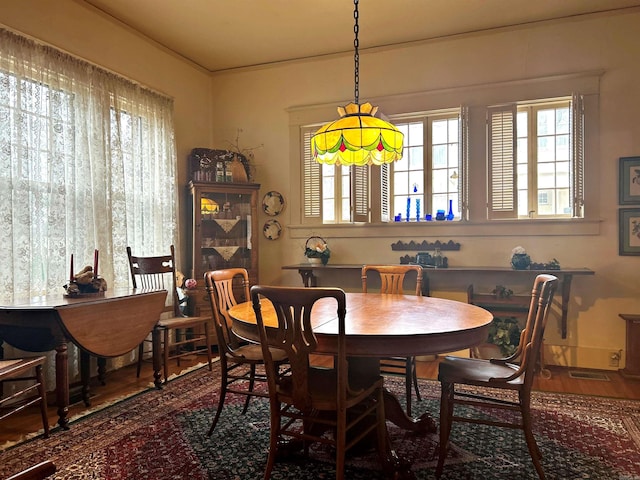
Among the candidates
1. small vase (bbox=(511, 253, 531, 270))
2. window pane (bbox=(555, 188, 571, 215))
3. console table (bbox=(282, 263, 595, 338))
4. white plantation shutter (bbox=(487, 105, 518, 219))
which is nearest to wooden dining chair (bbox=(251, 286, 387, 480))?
console table (bbox=(282, 263, 595, 338))

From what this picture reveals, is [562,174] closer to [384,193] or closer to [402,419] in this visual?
[384,193]

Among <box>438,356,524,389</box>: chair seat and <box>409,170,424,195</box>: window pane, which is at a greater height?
<box>409,170,424,195</box>: window pane

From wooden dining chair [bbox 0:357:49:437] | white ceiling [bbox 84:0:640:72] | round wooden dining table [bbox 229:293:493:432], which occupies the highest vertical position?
white ceiling [bbox 84:0:640:72]

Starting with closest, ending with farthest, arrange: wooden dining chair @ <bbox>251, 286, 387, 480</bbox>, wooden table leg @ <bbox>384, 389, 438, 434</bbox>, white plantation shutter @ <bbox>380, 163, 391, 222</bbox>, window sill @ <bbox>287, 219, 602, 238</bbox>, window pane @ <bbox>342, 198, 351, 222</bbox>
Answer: wooden dining chair @ <bbox>251, 286, 387, 480</bbox> < wooden table leg @ <bbox>384, 389, 438, 434</bbox> < window sill @ <bbox>287, 219, 602, 238</bbox> < white plantation shutter @ <bbox>380, 163, 391, 222</bbox> < window pane @ <bbox>342, 198, 351, 222</bbox>

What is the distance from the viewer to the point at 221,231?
4.58m

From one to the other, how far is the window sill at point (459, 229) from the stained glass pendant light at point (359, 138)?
66.4 inches

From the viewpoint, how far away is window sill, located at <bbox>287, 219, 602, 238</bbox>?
3834 millimetres

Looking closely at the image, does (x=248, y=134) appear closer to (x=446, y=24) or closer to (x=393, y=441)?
(x=446, y=24)

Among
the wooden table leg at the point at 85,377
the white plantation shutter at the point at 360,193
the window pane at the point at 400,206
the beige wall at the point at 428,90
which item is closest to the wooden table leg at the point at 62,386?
the wooden table leg at the point at 85,377

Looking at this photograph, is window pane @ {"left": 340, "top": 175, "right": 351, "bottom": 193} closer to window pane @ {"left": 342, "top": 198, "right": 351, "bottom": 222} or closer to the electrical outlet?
window pane @ {"left": 342, "top": 198, "right": 351, "bottom": 222}

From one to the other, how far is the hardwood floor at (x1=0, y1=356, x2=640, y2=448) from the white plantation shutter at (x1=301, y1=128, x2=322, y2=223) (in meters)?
1.80

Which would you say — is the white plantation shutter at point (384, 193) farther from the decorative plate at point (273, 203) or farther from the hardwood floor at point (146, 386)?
the hardwood floor at point (146, 386)

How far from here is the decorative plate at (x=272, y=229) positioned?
4.84m

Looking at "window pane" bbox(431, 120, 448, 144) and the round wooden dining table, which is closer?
the round wooden dining table
